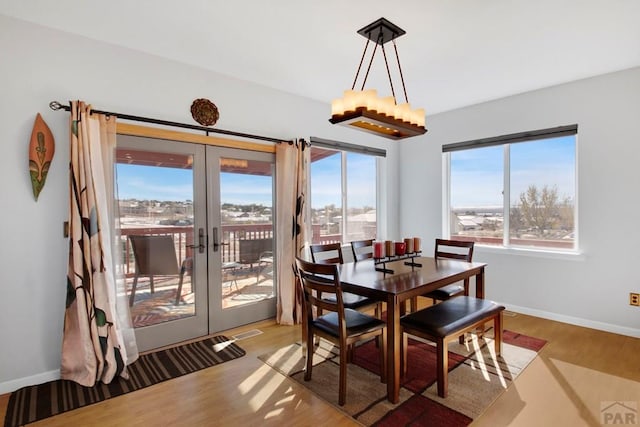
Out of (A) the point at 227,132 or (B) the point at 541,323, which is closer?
(A) the point at 227,132

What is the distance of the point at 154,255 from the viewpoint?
3055 millimetres

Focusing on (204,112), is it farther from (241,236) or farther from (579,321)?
(579,321)

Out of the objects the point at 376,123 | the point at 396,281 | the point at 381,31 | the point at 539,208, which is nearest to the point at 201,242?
the point at 396,281

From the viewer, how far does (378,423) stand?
1.98m

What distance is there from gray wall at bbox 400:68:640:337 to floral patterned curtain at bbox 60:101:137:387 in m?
4.21

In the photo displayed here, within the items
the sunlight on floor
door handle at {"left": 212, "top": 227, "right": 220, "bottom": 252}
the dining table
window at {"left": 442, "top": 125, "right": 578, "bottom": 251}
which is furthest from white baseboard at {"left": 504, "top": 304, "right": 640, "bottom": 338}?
door handle at {"left": 212, "top": 227, "right": 220, "bottom": 252}

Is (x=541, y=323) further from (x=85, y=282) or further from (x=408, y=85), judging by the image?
(x=85, y=282)

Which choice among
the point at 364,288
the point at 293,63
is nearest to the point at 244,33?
the point at 293,63

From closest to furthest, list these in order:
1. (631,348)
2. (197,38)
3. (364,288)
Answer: (364,288)
(197,38)
(631,348)

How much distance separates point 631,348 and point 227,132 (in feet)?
14.2

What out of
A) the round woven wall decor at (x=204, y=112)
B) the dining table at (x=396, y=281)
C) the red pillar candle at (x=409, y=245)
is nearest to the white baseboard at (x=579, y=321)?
the dining table at (x=396, y=281)

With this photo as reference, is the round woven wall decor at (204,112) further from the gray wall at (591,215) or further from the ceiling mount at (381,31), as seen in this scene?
the gray wall at (591,215)

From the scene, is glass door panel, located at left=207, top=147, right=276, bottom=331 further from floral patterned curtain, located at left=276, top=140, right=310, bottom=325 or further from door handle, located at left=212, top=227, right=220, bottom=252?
floral patterned curtain, located at left=276, top=140, right=310, bottom=325

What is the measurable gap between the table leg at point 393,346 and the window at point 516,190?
9.24 ft
